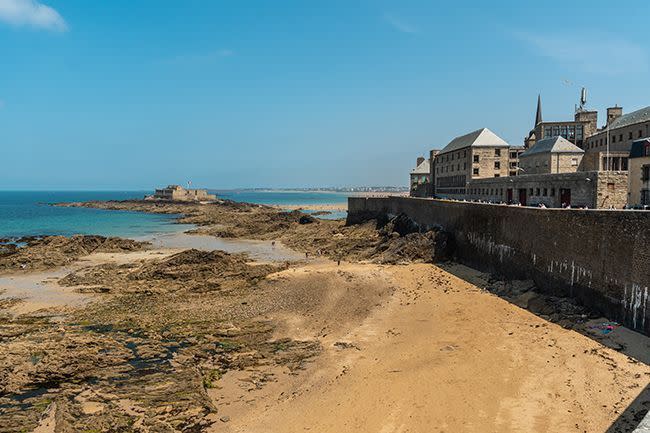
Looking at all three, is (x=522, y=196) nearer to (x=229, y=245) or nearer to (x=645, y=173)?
(x=645, y=173)

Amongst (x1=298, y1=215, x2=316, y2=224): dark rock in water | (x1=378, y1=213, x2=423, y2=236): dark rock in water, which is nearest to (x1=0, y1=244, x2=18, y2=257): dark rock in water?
(x1=378, y1=213, x2=423, y2=236): dark rock in water

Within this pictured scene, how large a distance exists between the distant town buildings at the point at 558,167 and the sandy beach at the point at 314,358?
9938mm

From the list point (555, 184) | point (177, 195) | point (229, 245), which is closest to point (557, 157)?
point (555, 184)

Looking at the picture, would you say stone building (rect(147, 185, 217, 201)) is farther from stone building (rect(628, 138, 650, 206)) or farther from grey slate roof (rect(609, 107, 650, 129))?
stone building (rect(628, 138, 650, 206))

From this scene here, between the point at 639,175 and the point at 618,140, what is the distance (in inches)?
1079

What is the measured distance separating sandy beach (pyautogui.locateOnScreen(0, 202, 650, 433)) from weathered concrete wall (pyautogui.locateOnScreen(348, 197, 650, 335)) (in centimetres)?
100

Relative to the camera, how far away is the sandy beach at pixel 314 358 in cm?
1078

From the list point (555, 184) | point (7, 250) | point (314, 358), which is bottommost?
point (314, 358)

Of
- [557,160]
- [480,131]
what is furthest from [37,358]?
[480,131]

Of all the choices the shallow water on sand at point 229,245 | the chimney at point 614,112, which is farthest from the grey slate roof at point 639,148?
the chimney at point 614,112

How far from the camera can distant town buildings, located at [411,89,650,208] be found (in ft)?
84.6

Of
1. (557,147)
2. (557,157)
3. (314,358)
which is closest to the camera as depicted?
(314,358)

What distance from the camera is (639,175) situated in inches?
958

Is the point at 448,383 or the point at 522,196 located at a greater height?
the point at 522,196
